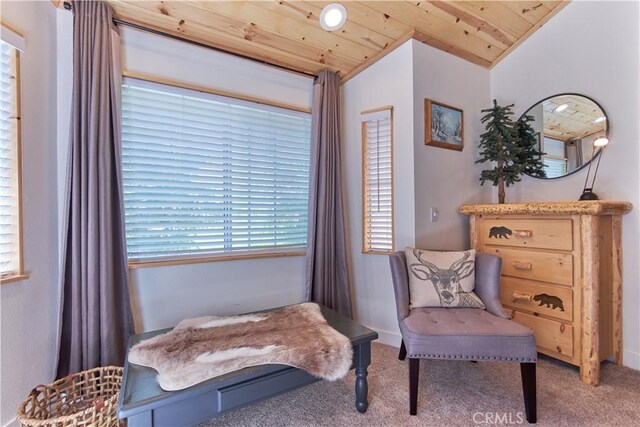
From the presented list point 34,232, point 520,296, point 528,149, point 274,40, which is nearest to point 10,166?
point 34,232

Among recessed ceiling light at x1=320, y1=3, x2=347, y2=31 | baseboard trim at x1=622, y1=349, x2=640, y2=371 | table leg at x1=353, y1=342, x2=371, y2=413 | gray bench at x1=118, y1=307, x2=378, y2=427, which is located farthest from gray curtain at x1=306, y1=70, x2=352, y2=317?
baseboard trim at x1=622, y1=349, x2=640, y2=371

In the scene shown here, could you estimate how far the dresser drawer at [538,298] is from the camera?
1.90m

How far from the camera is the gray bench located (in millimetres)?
1051

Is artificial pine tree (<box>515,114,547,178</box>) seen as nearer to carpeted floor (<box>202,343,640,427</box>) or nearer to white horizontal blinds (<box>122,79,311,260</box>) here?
carpeted floor (<box>202,343,640,427</box>)

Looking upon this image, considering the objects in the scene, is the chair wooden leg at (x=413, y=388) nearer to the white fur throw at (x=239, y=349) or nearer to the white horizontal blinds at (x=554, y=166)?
the white fur throw at (x=239, y=349)

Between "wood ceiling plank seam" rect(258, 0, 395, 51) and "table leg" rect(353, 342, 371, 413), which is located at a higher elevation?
"wood ceiling plank seam" rect(258, 0, 395, 51)

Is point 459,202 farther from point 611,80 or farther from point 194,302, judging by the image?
point 194,302

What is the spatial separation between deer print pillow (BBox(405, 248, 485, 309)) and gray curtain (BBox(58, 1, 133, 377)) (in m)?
1.92

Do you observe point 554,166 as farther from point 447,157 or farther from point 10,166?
point 10,166

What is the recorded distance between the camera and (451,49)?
2445 mm

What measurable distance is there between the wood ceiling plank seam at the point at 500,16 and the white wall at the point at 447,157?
341mm

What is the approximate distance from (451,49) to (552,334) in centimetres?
235

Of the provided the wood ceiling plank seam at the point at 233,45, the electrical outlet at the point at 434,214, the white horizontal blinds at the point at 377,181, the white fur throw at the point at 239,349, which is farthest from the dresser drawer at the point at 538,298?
the wood ceiling plank seam at the point at 233,45

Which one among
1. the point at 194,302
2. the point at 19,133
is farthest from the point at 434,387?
the point at 19,133
